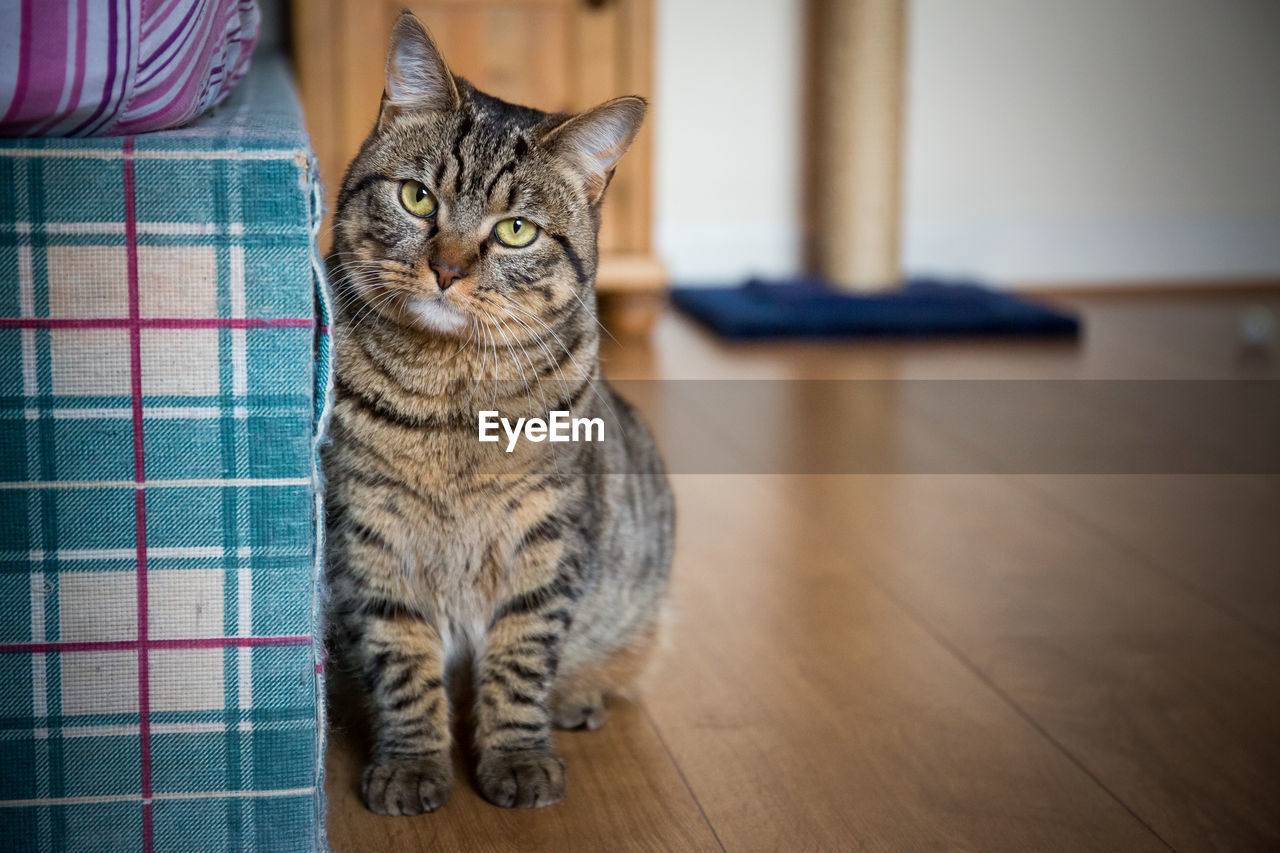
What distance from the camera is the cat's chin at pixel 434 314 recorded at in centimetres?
117

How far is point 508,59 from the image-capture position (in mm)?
3137

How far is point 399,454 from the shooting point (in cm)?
119

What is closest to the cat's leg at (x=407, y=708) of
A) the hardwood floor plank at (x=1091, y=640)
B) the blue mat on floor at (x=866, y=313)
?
the hardwood floor plank at (x=1091, y=640)

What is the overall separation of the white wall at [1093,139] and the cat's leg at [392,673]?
293 centimetres

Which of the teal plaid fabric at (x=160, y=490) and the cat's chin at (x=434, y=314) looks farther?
the cat's chin at (x=434, y=314)

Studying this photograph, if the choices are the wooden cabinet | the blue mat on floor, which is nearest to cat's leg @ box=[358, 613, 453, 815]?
the wooden cabinet

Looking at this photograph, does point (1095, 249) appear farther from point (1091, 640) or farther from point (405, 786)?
point (405, 786)

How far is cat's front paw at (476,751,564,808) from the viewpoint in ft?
4.05

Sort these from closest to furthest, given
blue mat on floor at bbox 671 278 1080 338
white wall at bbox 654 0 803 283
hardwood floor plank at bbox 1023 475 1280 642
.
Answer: hardwood floor plank at bbox 1023 475 1280 642
blue mat on floor at bbox 671 278 1080 338
white wall at bbox 654 0 803 283

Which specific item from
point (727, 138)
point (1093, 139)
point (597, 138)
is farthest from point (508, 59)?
point (597, 138)

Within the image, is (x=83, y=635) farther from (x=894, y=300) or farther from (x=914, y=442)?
(x=894, y=300)

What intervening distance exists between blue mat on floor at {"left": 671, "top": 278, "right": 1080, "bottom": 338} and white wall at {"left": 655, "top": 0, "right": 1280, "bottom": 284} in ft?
1.25

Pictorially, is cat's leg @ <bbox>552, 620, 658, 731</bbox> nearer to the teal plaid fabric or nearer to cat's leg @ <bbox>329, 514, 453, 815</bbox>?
cat's leg @ <bbox>329, 514, 453, 815</bbox>

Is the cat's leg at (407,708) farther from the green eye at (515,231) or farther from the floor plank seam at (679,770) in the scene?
the green eye at (515,231)
